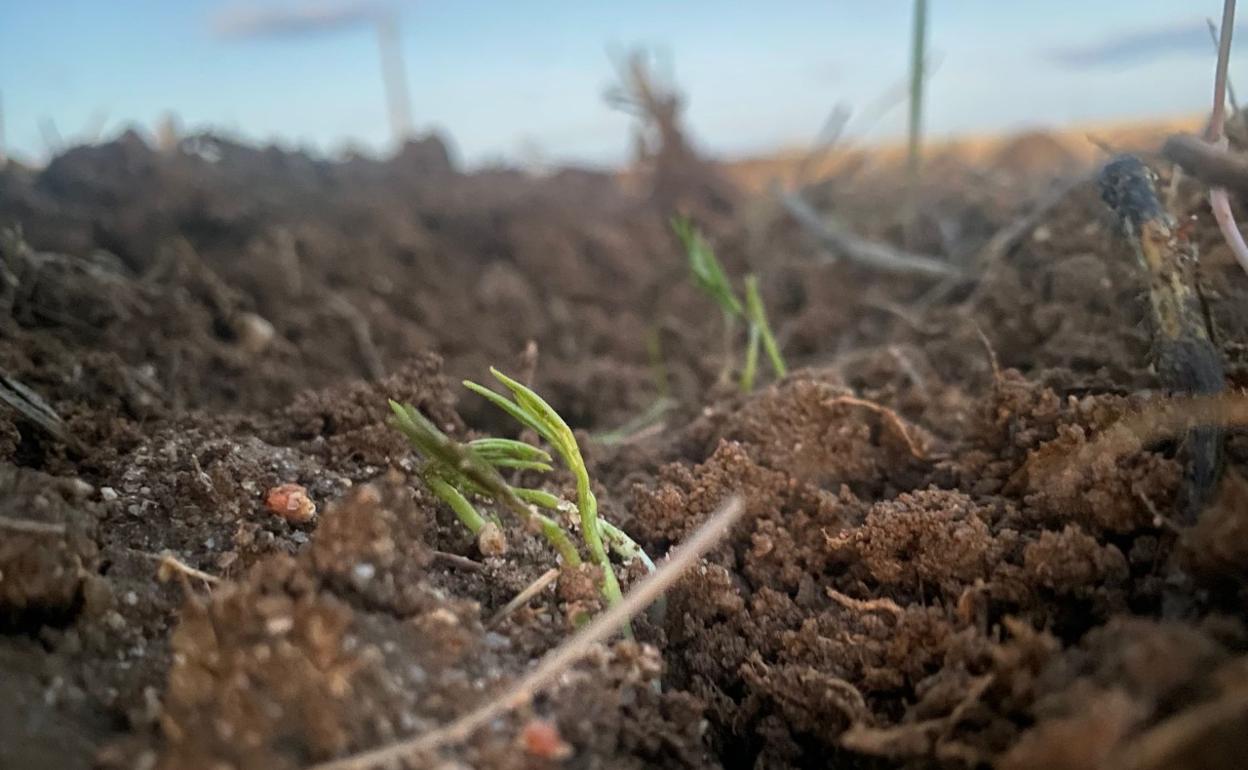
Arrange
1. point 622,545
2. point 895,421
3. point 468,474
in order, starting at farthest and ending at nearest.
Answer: point 895,421 < point 622,545 < point 468,474

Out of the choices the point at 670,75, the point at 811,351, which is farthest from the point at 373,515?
the point at 670,75

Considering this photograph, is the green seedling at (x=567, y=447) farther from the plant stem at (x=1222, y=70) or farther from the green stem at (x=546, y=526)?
the plant stem at (x=1222, y=70)

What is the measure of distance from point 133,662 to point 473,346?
1.12 meters

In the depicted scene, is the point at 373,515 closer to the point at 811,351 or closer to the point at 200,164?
the point at 811,351

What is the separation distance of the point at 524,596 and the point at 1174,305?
23.4 inches

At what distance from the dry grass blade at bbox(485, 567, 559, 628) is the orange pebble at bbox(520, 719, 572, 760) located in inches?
4.6

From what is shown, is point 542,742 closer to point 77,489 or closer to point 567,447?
point 567,447

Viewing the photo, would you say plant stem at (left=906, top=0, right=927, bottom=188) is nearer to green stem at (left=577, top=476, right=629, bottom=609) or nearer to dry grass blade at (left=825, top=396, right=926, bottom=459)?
dry grass blade at (left=825, top=396, right=926, bottom=459)

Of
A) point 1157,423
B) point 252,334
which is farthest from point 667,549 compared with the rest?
point 252,334

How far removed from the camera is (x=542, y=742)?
1.75 ft

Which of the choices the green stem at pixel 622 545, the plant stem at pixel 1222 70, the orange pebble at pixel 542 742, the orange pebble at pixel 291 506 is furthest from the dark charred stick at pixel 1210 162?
the orange pebble at pixel 291 506

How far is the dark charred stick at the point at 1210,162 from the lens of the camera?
2.34 feet

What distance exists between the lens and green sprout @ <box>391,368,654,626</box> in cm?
66

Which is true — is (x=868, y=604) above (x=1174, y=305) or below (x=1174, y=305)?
below
